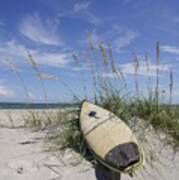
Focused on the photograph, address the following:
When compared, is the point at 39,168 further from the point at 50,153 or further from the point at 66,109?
the point at 66,109

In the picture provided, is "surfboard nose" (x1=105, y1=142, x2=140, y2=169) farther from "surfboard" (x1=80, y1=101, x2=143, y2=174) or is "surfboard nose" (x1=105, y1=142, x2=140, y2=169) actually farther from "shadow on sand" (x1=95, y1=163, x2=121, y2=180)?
"shadow on sand" (x1=95, y1=163, x2=121, y2=180)

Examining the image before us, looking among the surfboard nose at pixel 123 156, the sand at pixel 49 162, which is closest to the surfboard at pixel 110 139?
the surfboard nose at pixel 123 156

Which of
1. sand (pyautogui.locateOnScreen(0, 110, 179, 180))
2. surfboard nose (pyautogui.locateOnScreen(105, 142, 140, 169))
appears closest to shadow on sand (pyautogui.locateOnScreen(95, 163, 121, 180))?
sand (pyautogui.locateOnScreen(0, 110, 179, 180))

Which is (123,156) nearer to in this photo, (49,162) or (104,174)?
(104,174)

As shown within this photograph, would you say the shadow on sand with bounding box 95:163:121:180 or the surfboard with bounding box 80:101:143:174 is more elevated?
the surfboard with bounding box 80:101:143:174

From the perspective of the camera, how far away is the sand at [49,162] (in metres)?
3.98

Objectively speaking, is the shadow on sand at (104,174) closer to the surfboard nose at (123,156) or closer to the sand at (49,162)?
the sand at (49,162)

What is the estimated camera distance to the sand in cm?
398

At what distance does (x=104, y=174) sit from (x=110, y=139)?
1.45 ft

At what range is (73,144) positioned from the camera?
4.60m

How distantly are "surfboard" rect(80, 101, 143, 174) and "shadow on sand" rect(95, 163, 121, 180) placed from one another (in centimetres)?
9

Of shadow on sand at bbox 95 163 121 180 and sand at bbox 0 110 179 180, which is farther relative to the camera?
shadow on sand at bbox 95 163 121 180

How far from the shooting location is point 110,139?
446cm

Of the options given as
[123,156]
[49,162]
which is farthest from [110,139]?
[49,162]
